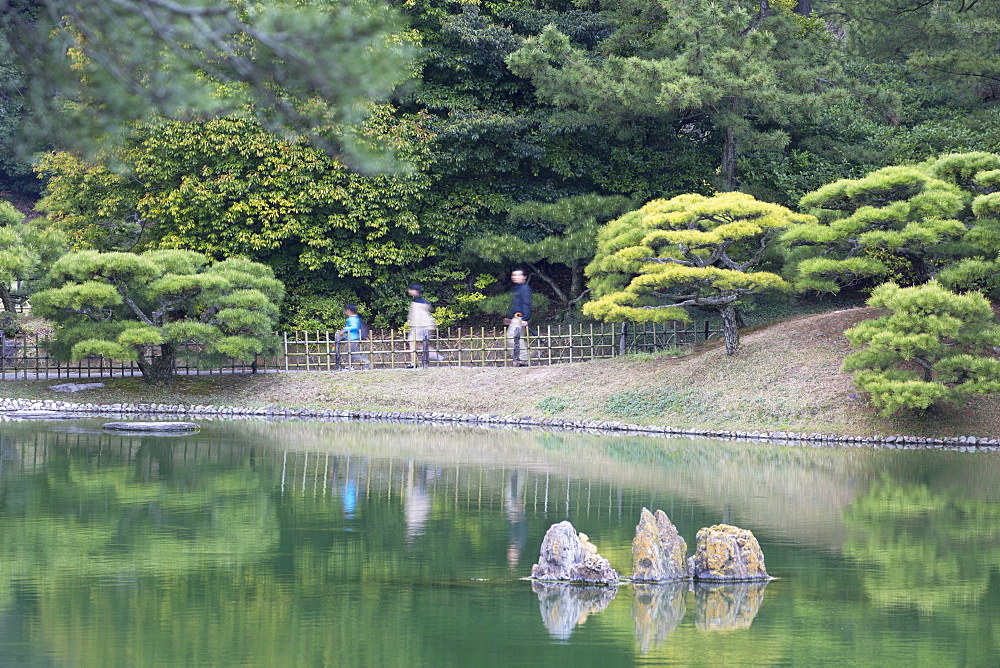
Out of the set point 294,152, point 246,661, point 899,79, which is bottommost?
point 246,661

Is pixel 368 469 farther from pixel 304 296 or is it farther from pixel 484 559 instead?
pixel 304 296

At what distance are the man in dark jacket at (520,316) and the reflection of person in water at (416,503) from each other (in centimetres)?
859

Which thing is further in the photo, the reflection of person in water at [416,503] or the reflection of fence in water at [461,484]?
the reflection of fence in water at [461,484]

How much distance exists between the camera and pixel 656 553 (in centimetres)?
835

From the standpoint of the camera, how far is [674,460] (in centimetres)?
1570

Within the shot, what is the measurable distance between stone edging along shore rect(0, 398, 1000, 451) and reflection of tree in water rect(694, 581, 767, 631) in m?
9.77

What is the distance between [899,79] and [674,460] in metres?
18.5

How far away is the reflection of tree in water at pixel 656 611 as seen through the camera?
6.98m

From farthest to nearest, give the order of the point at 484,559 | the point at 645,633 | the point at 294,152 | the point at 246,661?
the point at 294,152 < the point at 484,559 < the point at 645,633 < the point at 246,661

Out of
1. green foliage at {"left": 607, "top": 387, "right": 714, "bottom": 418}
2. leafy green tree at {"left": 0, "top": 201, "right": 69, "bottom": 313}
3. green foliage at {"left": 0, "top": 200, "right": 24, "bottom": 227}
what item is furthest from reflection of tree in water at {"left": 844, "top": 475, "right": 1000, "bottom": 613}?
green foliage at {"left": 0, "top": 200, "right": 24, "bottom": 227}

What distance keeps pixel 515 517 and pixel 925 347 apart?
833 centimetres

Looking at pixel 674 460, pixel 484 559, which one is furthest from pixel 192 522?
Answer: pixel 674 460

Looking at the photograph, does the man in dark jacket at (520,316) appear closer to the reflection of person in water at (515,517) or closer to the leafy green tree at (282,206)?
the leafy green tree at (282,206)

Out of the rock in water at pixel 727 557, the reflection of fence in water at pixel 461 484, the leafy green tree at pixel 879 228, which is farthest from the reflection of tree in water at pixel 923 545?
the leafy green tree at pixel 879 228
